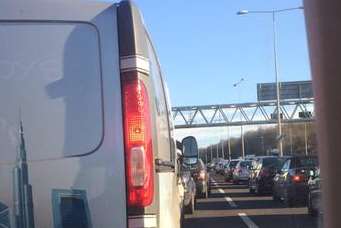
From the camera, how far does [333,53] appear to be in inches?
94.4

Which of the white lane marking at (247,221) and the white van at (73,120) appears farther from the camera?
the white lane marking at (247,221)

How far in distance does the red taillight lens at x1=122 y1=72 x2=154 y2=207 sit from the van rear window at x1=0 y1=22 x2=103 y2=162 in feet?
0.53

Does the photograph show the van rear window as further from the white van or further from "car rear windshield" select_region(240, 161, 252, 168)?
"car rear windshield" select_region(240, 161, 252, 168)

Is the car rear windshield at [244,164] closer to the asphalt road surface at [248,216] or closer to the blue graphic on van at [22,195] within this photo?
the asphalt road surface at [248,216]

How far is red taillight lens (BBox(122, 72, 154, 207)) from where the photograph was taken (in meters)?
4.29

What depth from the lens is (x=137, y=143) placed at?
14.2 ft

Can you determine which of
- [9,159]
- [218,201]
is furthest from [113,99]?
[218,201]

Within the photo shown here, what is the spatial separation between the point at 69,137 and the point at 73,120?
10 cm

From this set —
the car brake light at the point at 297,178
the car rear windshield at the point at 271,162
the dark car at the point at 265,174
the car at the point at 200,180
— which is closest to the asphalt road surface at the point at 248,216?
the car brake light at the point at 297,178

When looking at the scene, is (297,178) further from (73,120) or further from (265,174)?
(73,120)

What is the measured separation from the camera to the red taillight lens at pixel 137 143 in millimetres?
4285

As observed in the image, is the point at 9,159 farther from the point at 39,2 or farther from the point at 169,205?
the point at 169,205

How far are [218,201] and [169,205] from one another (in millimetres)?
22077

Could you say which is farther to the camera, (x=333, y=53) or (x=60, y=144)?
(x=60, y=144)
